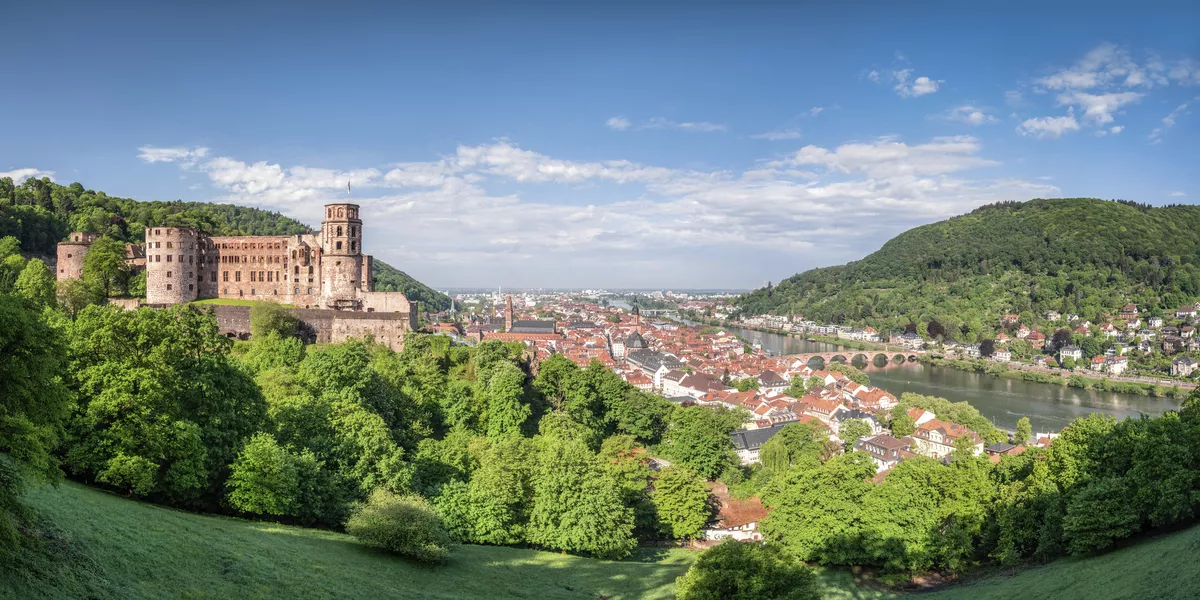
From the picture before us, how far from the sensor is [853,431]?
49031 millimetres

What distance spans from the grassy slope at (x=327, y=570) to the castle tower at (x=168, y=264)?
33.3 meters

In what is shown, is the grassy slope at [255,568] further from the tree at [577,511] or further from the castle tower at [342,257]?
the castle tower at [342,257]

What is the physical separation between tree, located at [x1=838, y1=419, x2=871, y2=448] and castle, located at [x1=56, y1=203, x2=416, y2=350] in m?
30.5

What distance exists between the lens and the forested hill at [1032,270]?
417 feet

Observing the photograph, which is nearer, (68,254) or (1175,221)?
(68,254)

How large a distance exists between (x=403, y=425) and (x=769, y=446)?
20.6 m

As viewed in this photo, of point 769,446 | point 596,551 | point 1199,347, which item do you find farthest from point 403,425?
point 1199,347

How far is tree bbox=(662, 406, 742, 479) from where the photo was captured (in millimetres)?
36562

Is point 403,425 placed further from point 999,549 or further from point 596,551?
point 999,549

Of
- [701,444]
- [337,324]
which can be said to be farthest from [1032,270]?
[337,324]

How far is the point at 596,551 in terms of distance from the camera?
856 inches

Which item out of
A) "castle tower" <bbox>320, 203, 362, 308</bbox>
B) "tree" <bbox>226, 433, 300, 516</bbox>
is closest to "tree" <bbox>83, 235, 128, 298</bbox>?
"castle tower" <bbox>320, 203, 362, 308</bbox>

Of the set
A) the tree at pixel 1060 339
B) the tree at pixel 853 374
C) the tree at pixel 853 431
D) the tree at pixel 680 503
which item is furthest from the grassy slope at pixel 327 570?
the tree at pixel 1060 339

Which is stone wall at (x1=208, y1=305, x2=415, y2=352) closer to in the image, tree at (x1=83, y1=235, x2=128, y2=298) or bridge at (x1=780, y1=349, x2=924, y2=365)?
tree at (x1=83, y1=235, x2=128, y2=298)
